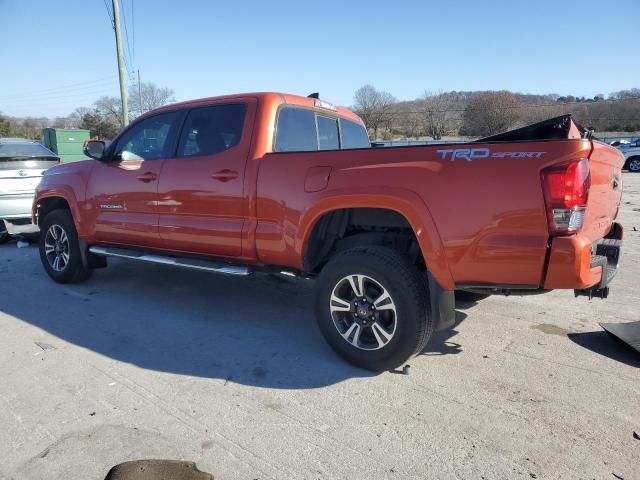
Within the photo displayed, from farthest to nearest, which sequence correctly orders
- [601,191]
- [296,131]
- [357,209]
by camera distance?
Answer: 1. [296,131]
2. [357,209]
3. [601,191]

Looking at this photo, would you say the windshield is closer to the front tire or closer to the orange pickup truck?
the front tire

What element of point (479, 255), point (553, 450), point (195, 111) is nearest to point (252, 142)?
point (195, 111)

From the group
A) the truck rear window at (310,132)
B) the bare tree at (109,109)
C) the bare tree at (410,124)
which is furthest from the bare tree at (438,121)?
the bare tree at (109,109)

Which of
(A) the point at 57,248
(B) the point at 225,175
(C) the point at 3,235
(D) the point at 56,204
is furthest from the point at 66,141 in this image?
(B) the point at 225,175

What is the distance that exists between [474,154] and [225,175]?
2.12 meters

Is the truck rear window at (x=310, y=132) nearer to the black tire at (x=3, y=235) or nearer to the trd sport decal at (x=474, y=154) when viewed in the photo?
the trd sport decal at (x=474, y=154)

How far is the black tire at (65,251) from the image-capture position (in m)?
5.65

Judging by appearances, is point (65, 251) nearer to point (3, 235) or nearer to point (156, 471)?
point (3, 235)

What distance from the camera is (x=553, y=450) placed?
101 inches

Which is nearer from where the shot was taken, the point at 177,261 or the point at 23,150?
the point at 177,261

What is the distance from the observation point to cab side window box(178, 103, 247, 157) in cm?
425

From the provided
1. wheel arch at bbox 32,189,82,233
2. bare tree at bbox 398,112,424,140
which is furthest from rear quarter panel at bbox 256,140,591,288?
bare tree at bbox 398,112,424,140

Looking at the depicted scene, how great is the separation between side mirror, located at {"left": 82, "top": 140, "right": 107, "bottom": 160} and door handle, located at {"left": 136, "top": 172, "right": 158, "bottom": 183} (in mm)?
697

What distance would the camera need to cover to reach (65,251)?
5789 mm
